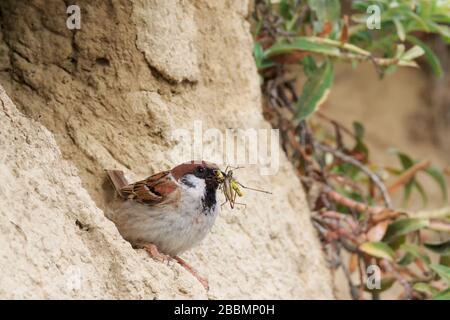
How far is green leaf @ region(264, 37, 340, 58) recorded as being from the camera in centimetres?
492

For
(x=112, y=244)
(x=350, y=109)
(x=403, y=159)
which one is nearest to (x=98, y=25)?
(x=112, y=244)

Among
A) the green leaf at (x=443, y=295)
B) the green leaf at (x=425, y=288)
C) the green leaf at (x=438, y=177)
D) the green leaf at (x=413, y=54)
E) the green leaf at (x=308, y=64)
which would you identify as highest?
the green leaf at (x=413, y=54)

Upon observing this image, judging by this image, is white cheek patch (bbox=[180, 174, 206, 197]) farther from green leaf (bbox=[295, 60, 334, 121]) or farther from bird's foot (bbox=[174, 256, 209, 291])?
green leaf (bbox=[295, 60, 334, 121])

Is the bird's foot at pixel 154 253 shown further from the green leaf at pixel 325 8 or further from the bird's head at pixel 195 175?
the green leaf at pixel 325 8

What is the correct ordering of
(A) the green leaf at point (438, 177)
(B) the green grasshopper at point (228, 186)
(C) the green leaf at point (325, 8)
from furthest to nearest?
(A) the green leaf at point (438, 177) < (C) the green leaf at point (325, 8) < (B) the green grasshopper at point (228, 186)

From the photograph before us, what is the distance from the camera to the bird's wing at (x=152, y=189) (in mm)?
3488

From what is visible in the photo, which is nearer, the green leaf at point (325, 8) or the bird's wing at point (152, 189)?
the bird's wing at point (152, 189)

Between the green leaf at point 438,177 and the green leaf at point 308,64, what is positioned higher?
the green leaf at point 308,64

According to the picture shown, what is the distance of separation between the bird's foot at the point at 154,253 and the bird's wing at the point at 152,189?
17 cm

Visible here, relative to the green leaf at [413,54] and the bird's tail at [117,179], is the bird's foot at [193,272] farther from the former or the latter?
the green leaf at [413,54]

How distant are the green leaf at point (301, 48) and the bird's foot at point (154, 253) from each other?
1.87 meters

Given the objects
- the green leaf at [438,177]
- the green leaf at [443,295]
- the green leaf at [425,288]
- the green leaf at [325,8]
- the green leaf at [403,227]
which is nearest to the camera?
the green leaf at [443,295]

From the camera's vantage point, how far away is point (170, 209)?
3.46 metres

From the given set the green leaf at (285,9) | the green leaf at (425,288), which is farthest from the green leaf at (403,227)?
the green leaf at (285,9)
